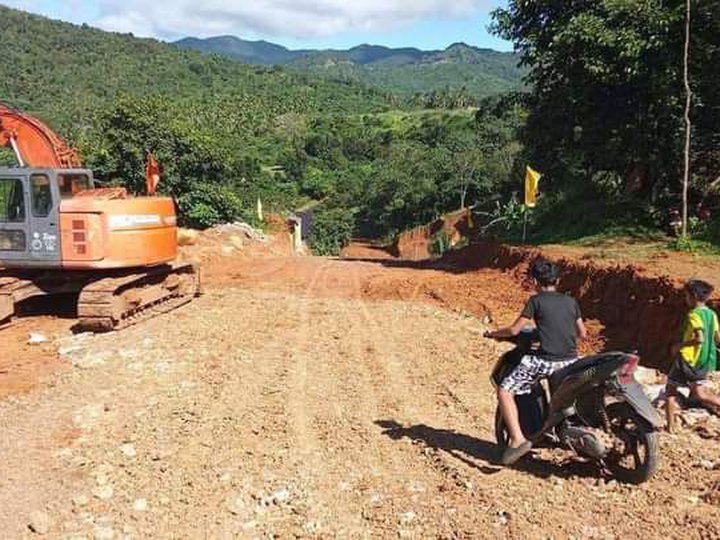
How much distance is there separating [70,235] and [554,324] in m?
8.48

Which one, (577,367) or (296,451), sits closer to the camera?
(577,367)

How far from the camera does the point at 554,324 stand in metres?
5.43

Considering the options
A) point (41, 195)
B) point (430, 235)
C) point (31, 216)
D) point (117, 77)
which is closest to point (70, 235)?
point (31, 216)

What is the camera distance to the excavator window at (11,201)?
11.4 meters

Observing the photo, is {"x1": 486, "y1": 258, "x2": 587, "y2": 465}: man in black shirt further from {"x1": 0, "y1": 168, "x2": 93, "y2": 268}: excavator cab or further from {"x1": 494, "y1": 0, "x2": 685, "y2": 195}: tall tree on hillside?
{"x1": 494, "y1": 0, "x2": 685, "y2": 195}: tall tree on hillside

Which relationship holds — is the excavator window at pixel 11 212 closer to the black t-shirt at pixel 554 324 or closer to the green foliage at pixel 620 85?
the black t-shirt at pixel 554 324

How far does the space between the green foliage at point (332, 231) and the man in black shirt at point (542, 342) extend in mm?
48740

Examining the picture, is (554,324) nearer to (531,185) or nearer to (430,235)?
(531,185)

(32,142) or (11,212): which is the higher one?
(32,142)

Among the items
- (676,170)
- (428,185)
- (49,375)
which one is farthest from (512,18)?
(428,185)

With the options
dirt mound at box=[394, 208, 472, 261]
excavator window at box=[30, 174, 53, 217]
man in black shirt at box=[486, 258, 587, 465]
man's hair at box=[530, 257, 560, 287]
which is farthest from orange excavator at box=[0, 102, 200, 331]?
dirt mound at box=[394, 208, 472, 261]

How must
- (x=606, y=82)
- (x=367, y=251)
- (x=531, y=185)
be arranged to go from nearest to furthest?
(x=606, y=82), (x=531, y=185), (x=367, y=251)

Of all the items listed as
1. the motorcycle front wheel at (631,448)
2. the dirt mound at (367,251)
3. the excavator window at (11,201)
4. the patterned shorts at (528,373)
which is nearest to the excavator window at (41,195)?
the excavator window at (11,201)

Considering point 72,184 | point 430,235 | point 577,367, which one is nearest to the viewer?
point 577,367
